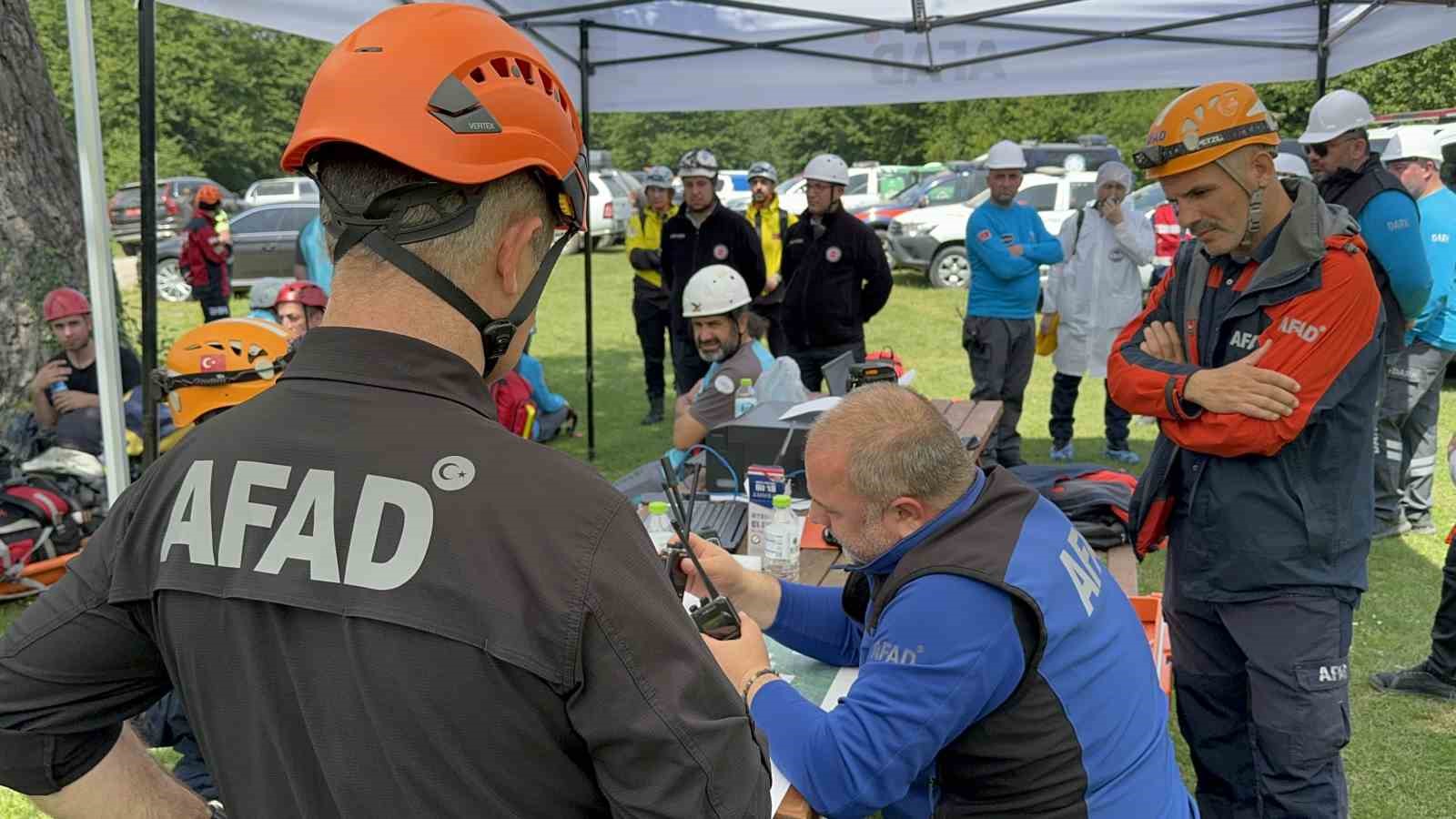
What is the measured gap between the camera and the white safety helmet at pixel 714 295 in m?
5.48

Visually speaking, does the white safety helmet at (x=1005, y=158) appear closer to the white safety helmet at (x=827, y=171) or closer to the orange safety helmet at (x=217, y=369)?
the white safety helmet at (x=827, y=171)

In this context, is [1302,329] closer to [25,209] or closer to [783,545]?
[783,545]

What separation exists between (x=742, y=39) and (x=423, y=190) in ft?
20.3

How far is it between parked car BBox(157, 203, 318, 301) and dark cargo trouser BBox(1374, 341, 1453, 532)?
1572 centimetres

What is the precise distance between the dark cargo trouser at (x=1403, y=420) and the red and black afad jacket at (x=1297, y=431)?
3.71m

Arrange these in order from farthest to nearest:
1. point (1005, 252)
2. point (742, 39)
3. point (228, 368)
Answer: point (1005, 252) → point (742, 39) → point (228, 368)

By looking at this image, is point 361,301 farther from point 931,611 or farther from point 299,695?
point 931,611

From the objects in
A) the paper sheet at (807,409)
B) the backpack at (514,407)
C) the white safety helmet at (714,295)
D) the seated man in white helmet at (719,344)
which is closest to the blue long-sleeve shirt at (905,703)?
the paper sheet at (807,409)

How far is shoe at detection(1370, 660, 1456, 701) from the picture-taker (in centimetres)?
443

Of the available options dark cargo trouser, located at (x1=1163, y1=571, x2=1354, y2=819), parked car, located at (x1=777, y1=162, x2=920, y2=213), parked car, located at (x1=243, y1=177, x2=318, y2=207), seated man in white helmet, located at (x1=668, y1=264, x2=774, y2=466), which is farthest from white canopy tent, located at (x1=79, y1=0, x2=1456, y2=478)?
parked car, located at (x1=243, y1=177, x2=318, y2=207)

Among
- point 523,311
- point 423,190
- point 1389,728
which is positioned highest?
point 423,190

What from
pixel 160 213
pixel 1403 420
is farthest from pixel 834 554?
pixel 160 213

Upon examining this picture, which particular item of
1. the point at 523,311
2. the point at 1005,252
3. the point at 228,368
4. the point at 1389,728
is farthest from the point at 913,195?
the point at 523,311

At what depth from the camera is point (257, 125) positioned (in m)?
34.6
